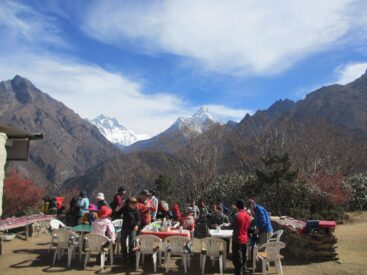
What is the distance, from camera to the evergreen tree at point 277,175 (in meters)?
22.4

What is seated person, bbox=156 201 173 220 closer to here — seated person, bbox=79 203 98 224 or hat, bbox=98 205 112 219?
seated person, bbox=79 203 98 224

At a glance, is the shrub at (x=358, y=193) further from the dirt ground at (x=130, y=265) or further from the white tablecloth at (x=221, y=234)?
the white tablecloth at (x=221, y=234)

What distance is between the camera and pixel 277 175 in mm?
22688

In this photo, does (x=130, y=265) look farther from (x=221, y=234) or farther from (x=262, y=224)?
(x=262, y=224)

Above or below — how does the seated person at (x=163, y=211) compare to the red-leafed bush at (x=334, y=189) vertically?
below

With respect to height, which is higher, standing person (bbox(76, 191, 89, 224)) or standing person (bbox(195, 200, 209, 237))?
standing person (bbox(76, 191, 89, 224))

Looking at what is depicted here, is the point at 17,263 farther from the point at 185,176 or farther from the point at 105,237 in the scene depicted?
the point at 185,176

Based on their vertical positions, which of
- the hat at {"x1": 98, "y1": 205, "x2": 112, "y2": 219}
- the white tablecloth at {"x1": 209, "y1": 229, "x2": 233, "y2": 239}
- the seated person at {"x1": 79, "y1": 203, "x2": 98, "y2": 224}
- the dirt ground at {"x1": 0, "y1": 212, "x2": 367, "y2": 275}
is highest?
the hat at {"x1": 98, "y1": 205, "x2": 112, "y2": 219}

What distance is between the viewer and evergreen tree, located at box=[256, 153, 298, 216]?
22.4 metres

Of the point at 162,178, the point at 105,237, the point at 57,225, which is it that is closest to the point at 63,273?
the point at 105,237

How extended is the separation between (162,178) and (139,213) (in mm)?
19764

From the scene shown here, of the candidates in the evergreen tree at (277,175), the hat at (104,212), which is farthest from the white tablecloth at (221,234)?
the evergreen tree at (277,175)

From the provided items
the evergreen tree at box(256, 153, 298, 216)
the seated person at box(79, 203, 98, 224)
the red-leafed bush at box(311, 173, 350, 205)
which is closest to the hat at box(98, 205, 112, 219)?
the seated person at box(79, 203, 98, 224)

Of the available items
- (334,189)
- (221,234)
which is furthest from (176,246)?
(334,189)
